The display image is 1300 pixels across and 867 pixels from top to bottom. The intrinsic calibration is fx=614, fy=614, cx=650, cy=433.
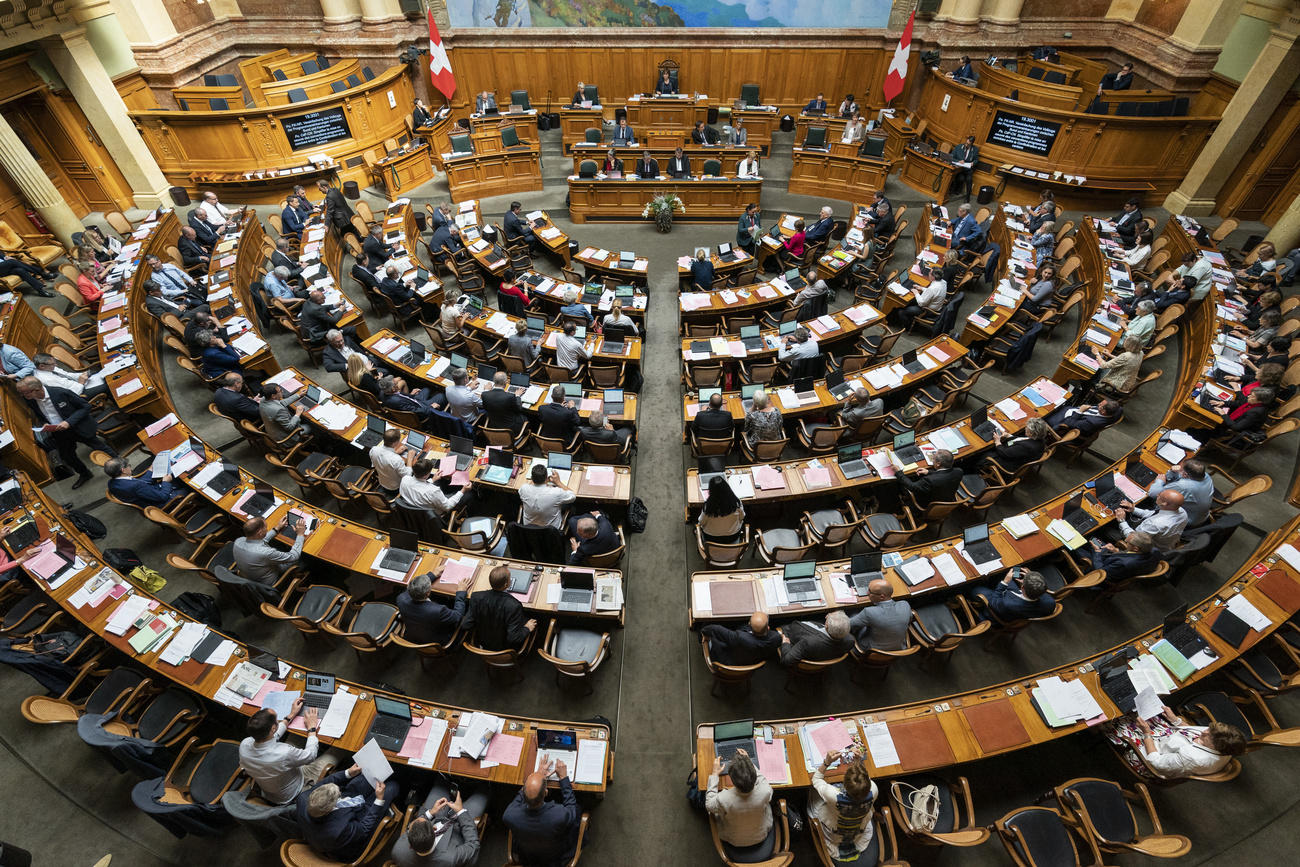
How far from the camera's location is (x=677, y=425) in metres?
10.1

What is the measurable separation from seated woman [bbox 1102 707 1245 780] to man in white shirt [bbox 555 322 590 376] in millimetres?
7894

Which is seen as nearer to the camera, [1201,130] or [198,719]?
[198,719]

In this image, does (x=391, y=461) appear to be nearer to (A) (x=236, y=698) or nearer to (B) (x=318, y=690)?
(B) (x=318, y=690)

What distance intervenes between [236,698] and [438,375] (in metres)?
5.16

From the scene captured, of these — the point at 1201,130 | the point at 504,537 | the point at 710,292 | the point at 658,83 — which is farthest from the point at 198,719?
the point at 1201,130

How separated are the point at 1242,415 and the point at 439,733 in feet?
35.4

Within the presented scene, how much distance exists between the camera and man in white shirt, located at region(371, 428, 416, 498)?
296 inches

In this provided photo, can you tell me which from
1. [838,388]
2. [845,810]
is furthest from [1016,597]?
[838,388]

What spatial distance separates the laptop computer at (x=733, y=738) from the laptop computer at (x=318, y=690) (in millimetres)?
3660

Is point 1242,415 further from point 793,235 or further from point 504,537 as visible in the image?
point 504,537

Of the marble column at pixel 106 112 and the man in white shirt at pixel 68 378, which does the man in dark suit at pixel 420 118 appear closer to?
the marble column at pixel 106 112

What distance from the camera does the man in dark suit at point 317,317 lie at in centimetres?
1050

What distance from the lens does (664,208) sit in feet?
49.6

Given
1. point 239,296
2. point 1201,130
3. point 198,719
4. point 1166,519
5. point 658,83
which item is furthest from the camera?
point 658,83
